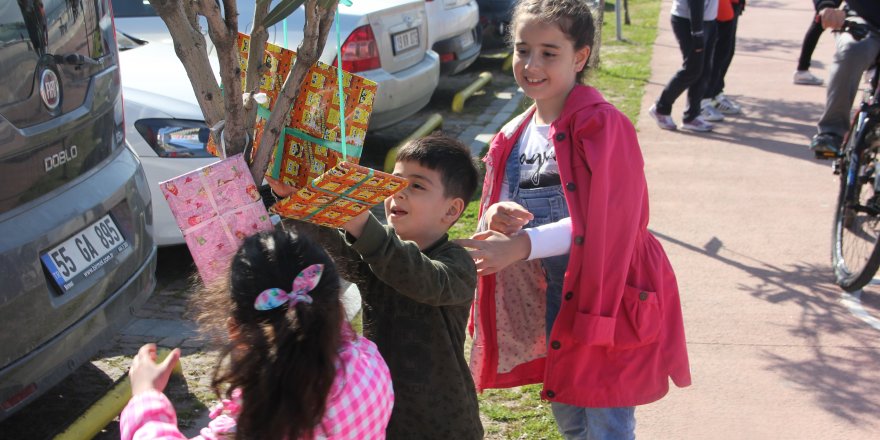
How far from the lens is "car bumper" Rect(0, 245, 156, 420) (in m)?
2.99

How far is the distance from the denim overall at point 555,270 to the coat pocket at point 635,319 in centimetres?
22

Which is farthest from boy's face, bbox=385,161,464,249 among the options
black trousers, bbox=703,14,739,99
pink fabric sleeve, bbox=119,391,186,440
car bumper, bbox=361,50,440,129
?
black trousers, bbox=703,14,739,99

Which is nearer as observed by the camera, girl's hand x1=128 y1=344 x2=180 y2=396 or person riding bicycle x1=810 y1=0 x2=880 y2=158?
girl's hand x1=128 y1=344 x2=180 y2=396

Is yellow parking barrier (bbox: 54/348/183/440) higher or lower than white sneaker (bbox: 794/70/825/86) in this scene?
higher

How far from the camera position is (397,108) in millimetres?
7188

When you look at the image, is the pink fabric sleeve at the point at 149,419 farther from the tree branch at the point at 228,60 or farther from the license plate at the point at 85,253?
the license plate at the point at 85,253

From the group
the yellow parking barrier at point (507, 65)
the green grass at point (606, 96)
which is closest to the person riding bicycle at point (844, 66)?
the green grass at point (606, 96)

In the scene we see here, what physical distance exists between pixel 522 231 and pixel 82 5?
6.74 ft

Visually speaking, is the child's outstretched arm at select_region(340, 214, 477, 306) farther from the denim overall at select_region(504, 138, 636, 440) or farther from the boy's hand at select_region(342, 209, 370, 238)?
the denim overall at select_region(504, 138, 636, 440)

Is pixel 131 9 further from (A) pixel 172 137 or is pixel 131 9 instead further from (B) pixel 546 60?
(B) pixel 546 60

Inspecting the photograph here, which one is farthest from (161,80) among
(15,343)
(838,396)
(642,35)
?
(642,35)

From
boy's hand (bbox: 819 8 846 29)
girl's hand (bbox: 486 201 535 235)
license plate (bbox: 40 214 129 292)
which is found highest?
girl's hand (bbox: 486 201 535 235)

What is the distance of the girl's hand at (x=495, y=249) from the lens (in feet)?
8.37

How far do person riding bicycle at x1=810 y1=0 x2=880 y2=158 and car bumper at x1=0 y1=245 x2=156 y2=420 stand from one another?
12.6 feet
